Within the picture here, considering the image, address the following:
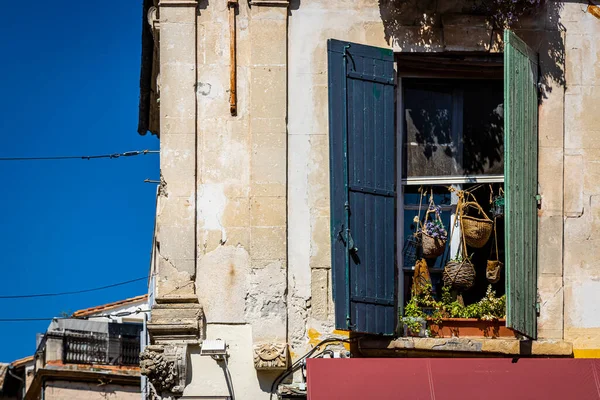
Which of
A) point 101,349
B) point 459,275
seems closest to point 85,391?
point 101,349

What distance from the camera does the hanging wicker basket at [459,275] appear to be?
11.2 m

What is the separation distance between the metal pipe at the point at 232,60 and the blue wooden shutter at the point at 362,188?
0.86 metres

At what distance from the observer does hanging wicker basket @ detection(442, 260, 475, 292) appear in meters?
11.2

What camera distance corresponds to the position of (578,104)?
11.4 metres

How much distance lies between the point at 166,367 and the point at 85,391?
741 inches

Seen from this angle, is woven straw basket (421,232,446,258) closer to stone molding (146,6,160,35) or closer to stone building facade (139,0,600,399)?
stone building facade (139,0,600,399)

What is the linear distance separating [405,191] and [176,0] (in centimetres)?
260

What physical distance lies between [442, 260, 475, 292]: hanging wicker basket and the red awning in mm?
819

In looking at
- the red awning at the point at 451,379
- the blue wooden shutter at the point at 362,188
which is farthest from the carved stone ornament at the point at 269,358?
the blue wooden shutter at the point at 362,188

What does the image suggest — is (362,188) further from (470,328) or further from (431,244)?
(470,328)

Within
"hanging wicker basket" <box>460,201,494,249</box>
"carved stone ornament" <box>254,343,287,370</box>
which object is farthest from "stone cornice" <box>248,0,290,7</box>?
"carved stone ornament" <box>254,343,287,370</box>

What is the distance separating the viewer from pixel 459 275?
11.2 meters

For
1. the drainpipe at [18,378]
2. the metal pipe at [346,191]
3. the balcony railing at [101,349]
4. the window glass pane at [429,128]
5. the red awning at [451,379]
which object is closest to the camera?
the red awning at [451,379]

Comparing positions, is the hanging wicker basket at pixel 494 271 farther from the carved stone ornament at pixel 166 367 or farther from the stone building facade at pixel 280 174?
the carved stone ornament at pixel 166 367
